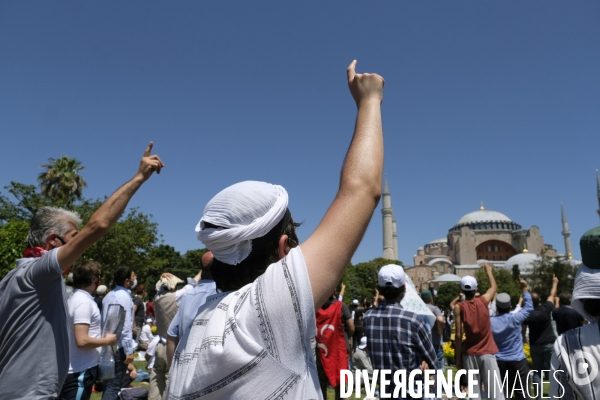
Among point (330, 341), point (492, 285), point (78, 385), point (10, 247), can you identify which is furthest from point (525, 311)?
point (10, 247)

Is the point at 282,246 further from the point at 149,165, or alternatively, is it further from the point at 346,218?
the point at 149,165

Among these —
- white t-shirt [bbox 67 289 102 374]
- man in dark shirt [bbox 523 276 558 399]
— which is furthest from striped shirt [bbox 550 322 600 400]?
man in dark shirt [bbox 523 276 558 399]

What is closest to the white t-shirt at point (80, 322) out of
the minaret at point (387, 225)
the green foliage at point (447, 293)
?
the green foliage at point (447, 293)

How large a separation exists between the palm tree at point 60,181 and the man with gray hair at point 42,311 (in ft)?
103

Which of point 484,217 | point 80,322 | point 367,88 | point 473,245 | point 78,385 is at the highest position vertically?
point 484,217

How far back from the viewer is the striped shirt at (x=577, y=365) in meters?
2.01

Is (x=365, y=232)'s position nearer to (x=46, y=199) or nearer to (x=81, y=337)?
(x=81, y=337)

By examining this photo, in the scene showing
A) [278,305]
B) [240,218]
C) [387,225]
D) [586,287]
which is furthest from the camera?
[387,225]

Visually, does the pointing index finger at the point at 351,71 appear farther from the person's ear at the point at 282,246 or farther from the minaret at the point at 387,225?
the minaret at the point at 387,225

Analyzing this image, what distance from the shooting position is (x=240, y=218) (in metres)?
1.33

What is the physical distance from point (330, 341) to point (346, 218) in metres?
5.72

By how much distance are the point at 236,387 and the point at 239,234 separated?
1.35 feet

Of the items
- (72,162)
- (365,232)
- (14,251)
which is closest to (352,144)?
(365,232)

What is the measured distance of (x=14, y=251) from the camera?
17.0m
